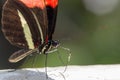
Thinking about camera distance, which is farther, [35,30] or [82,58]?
[82,58]

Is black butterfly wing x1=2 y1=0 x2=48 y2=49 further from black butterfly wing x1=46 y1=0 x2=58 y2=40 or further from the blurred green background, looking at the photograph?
the blurred green background

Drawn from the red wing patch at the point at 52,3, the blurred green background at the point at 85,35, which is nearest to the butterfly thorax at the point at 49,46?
the red wing patch at the point at 52,3

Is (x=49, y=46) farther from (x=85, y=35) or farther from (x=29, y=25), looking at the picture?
(x=85, y=35)

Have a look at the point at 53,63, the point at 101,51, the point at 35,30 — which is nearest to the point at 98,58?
the point at 101,51

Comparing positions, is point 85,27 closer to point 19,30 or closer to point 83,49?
point 83,49

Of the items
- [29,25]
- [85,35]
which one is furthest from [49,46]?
[85,35]

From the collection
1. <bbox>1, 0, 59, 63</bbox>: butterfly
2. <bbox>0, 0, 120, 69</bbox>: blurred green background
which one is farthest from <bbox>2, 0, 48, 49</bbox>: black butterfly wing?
<bbox>0, 0, 120, 69</bbox>: blurred green background

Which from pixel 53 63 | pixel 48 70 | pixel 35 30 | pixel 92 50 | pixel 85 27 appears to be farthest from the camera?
pixel 85 27
